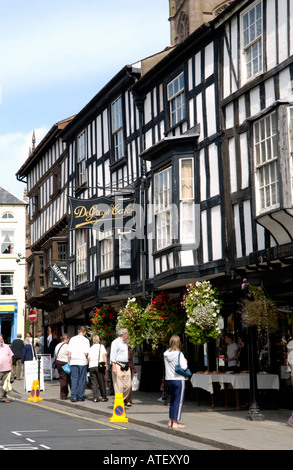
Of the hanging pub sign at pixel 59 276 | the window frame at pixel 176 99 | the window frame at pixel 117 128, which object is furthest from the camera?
the hanging pub sign at pixel 59 276

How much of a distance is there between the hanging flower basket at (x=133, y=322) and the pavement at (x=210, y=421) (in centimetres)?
157

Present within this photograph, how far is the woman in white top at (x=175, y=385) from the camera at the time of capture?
1296 centimetres

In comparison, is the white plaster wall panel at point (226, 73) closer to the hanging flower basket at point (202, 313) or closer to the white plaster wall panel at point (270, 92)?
the white plaster wall panel at point (270, 92)

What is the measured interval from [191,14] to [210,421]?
127ft

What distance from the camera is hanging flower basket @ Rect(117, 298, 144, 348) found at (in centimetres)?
1872

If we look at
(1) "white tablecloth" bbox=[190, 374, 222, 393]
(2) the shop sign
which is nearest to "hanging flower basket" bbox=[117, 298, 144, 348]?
(1) "white tablecloth" bbox=[190, 374, 222, 393]

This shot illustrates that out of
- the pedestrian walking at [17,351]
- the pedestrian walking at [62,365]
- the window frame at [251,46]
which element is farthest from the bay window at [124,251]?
the window frame at [251,46]

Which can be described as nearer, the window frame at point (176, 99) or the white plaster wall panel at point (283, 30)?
the white plaster wall panel at point (283, 30)

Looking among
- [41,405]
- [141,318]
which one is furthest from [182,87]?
[41,405]

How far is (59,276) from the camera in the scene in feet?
94.9

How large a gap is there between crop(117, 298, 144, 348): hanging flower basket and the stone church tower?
31195 millimetres

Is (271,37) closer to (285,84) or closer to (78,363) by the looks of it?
(285,84)

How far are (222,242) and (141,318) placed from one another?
3658 millimetres

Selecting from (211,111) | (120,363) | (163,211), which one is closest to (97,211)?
(163,211)
